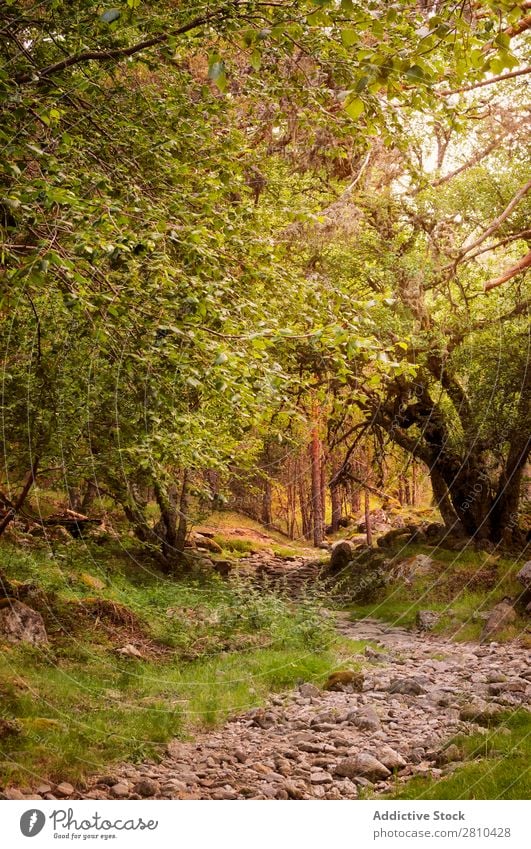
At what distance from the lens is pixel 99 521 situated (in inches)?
823

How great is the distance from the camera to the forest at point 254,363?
6672mm

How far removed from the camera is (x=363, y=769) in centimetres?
726

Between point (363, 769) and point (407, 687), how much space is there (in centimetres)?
332

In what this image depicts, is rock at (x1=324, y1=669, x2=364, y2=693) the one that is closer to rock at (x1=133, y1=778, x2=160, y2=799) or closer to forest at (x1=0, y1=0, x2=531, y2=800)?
forest at (x1=0, y1=0, x2=531, y2=800)

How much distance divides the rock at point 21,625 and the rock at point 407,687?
5.47m

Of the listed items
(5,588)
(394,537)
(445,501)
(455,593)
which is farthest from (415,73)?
(394,537)

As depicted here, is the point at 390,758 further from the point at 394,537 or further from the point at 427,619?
the point at 394,537

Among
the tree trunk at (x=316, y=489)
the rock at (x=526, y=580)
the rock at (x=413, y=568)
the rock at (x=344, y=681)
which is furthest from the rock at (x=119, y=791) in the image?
the tree trunk at (x=316, y=489)

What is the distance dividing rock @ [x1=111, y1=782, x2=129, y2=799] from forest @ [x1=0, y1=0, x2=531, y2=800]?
60 mm

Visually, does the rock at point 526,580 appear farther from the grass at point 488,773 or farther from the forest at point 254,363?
the grass at point 488,773

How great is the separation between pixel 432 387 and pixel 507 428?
3.26 metres

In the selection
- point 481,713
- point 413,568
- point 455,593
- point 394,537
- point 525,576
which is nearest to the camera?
point 481,713

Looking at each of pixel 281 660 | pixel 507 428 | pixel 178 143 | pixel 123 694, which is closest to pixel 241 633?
pixel 281 660

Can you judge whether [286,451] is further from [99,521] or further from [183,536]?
[99,521]
